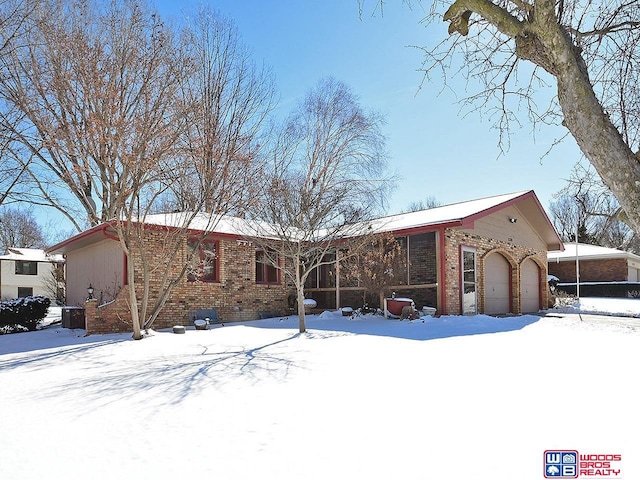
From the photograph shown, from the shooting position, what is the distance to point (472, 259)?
15.8 meters

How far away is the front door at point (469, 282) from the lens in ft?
49.7

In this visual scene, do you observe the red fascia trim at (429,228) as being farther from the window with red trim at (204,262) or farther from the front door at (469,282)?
the window with red trim at (204,262)

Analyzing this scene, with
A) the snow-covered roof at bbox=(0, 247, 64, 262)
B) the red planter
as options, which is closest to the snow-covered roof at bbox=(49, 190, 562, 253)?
the red planter

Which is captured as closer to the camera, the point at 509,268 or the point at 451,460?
the point at 451,460

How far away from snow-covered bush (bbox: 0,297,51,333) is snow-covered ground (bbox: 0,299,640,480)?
5960 millimetres

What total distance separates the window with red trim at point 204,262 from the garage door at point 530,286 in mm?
12270

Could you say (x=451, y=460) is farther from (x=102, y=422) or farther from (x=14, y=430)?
(x=14, y=430)

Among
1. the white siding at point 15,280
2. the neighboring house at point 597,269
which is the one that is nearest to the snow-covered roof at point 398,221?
the neighboring house at point 597,269

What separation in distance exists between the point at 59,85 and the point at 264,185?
547cm

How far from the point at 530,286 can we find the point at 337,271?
9.15 m

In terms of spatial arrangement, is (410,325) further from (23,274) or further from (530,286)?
(23,274)

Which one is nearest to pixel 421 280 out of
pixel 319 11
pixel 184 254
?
pixel 184 254

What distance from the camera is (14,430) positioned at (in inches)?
161

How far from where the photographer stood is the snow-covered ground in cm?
331
